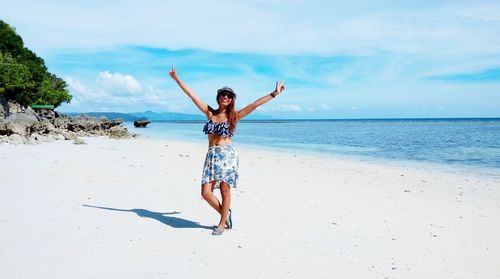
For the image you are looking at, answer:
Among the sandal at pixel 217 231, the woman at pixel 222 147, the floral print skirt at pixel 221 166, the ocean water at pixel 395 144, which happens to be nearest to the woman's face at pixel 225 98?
the woman at pixel 222 147

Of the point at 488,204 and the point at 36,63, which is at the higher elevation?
the point at 36,63

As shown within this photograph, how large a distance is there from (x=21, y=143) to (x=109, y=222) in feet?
43.3

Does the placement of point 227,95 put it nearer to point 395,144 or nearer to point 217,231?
point 217,231

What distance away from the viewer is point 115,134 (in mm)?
30062

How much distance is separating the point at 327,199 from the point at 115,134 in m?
24.5

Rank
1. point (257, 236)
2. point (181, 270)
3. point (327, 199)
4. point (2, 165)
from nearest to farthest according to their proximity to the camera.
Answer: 1. point (181, 270)
2. point (257, 236)
3. point (327, 199)
4. point (2, 165)

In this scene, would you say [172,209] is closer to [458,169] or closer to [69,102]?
[458,169]

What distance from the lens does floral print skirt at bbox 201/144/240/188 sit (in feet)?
17.8

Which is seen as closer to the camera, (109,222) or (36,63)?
(109,222)

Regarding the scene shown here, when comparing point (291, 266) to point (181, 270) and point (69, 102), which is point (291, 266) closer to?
point (181, 270)

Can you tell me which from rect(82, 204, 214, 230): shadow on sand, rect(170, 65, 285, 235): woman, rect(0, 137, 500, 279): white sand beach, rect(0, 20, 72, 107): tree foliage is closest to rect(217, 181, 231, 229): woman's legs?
rect(170, 65, 285, 235): woman

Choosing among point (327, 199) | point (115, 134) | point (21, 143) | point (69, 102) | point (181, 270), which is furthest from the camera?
point (69, 102)

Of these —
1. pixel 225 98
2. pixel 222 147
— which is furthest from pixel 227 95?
pixel 222 147

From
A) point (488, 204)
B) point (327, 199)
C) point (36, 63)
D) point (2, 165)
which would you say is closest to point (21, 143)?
point (2, 165)
